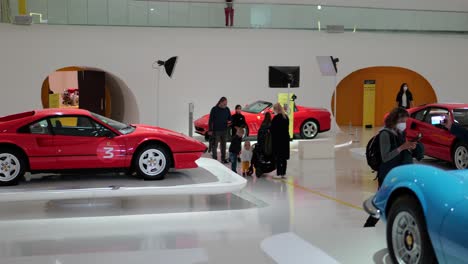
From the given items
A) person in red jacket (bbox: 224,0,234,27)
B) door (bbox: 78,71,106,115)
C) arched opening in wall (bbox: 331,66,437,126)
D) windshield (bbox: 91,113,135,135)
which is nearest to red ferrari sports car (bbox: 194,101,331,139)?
person in red jacket (bbox: 224,0,234,27)

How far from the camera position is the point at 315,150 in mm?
13125

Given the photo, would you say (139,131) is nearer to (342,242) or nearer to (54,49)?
(342,242)

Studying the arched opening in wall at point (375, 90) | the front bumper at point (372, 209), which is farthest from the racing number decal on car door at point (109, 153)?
the arched opening in wall at point (375, 90)

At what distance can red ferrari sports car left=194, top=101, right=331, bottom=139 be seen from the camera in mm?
16547

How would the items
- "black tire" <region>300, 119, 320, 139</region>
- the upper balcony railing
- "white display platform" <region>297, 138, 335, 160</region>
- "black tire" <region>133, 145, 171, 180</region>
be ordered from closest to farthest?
"black tire" <region>133, 145, 171, 180</region>
"white display platform" <region>297, 138, 335, 160</region>
"black tire" <region>300, 119, 320, 139</region>
the upper balcony railing

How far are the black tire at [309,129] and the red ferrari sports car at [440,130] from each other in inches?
217

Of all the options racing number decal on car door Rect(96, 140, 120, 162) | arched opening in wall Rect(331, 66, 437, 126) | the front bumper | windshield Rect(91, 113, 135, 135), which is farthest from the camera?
arched opening in wall Rect(331, 66, 437, 126)

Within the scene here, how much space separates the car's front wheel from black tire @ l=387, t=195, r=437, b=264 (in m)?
12.5

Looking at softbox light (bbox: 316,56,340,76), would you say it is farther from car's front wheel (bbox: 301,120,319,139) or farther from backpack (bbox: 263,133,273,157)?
backpack (bbox: 263,133,273,157)

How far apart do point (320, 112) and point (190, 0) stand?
567 cm

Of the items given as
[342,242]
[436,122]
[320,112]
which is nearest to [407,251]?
[342,242]

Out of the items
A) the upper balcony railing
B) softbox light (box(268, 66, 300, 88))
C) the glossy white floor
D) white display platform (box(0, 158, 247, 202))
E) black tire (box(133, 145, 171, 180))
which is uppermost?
the upper balcony railing

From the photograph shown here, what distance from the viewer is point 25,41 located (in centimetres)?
1700

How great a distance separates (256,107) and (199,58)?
8.44 ft
